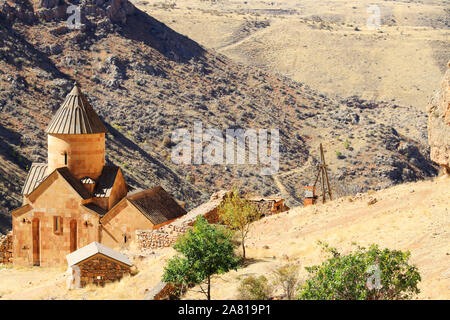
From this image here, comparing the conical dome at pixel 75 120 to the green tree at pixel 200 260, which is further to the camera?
the conical dome at pixel 75 120

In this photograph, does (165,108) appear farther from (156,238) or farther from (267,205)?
Answer: (156,238)

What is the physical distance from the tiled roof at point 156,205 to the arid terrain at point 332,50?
56126 mm

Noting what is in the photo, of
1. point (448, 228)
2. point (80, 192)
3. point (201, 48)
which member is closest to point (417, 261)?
point (448, 228)

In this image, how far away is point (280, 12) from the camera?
439ft

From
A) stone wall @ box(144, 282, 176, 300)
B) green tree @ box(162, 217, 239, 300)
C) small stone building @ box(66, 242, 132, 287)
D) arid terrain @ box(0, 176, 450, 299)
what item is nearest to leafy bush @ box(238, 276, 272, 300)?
arid terrain @ box(0, 176, 450, 299)

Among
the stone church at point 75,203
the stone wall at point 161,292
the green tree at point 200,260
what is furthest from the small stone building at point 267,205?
the green tree at point 200,260

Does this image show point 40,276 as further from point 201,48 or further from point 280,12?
point 280,12

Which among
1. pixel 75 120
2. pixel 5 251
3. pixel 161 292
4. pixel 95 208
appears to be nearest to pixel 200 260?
pixel 161 292

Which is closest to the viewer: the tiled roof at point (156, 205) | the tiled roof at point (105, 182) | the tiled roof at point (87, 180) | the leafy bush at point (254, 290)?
the leafy bush at point (254, 290)

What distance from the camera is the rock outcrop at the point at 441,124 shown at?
73.5ft

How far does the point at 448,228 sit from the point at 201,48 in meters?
56.1

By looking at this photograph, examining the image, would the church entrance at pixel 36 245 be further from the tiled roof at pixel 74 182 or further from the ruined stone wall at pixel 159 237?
the ruined stone wall at pixel 159 237

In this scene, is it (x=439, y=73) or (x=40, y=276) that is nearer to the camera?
(x=40, y=276)

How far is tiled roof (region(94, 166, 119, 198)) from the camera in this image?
25766 mm
